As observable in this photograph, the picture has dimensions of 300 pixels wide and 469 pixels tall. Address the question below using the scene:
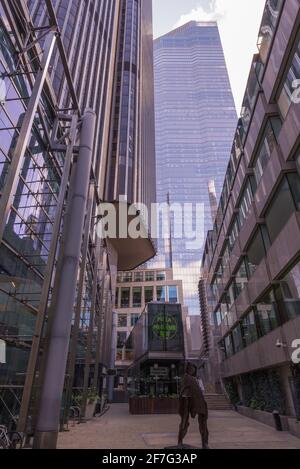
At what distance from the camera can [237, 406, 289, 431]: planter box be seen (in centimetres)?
1314

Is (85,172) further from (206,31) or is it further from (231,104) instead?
(206,31)

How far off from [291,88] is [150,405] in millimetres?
20865

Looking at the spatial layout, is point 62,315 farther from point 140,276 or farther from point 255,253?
point 140,276

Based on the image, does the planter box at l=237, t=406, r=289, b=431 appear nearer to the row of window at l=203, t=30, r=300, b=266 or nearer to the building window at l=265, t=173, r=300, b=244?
the building window at l=265, t=173, r=300, b=244

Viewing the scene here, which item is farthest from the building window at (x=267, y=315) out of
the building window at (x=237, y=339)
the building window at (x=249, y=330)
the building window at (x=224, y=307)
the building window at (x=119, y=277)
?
the building window at (x=119, y=277)

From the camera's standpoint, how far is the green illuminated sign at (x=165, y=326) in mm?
25906

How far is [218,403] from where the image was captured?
25.7m

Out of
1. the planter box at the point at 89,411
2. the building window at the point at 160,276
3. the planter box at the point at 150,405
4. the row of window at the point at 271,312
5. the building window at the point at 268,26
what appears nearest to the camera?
the row of window at the point at 271,312

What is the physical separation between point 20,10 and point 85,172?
5.94 meters

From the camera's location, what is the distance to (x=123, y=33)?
67.9m

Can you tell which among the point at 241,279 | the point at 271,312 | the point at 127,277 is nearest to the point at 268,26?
the point at 271,312

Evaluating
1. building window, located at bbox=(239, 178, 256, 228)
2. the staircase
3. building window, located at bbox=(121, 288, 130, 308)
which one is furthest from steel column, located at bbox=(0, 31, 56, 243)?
building window, located at bbox=(121, 288, 130, 308)

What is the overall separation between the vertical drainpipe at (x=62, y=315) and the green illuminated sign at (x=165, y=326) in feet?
57.0

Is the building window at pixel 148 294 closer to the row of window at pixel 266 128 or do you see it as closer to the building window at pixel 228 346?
the building window at pixel 228 346
